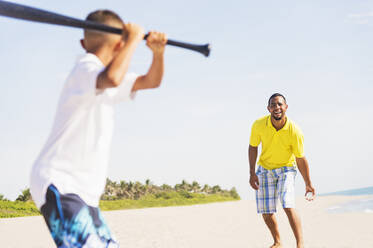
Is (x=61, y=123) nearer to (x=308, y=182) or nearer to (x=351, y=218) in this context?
(x=308, y=182)

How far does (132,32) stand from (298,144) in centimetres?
456

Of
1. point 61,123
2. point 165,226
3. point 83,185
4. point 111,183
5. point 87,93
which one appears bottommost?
point 111,183

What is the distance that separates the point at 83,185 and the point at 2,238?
8938mm

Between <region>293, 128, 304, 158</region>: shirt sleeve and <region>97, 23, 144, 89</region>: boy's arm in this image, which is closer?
<region>97, 23, 144, 89</region>: boy's arm

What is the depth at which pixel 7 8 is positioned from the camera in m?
2.44

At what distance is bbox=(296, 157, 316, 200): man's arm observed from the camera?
6.57 meters

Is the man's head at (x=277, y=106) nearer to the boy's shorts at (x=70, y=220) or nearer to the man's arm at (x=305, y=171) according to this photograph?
the man's arm at (x=305, y=171)

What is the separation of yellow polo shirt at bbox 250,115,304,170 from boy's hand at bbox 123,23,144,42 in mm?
4395

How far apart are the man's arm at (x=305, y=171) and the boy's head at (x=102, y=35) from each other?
4640 mm

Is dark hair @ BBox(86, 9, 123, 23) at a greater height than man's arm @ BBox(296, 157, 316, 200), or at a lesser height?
greater

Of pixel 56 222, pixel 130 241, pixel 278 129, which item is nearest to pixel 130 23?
pixel 56 222

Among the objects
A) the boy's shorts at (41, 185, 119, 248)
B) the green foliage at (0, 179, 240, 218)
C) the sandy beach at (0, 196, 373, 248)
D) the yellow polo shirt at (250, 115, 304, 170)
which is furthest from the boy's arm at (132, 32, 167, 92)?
the green foliage at (0, 179, 240, 218)

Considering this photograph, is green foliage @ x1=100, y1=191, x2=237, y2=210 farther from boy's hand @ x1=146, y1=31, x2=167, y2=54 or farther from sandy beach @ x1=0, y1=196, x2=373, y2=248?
boy's hand @ x1=146, y1=31, x2=167, y2=54

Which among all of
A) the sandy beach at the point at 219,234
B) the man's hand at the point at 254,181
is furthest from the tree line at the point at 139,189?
the man's hand at the point at 254,181
